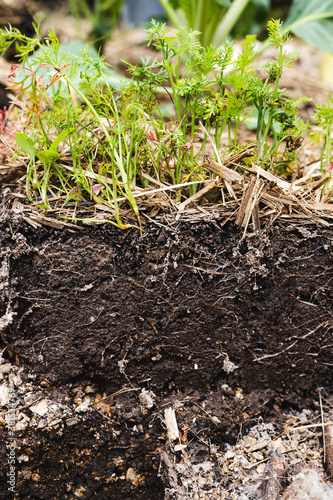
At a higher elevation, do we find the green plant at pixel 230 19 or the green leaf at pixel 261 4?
the green leaf at pixel 261 4

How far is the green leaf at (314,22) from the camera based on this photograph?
5.99 ft

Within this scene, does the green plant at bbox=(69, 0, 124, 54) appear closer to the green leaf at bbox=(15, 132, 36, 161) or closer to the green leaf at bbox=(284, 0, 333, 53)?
the green leaf at bbox=(284, 0, 333, 53)

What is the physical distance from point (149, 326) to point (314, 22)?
2.08 m

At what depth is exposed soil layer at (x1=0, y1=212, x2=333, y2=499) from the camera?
92cm

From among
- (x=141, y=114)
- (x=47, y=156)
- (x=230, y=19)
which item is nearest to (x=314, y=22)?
(x=230, y=19)

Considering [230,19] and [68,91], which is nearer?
[68,91]

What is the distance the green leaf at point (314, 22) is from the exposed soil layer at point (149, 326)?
1470 mm

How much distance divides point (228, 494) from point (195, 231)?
0.72 m

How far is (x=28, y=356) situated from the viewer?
96 centimetres

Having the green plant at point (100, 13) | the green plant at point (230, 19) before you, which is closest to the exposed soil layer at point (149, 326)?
the green plant at point (230, 19)

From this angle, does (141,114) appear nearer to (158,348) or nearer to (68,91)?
(68,91)

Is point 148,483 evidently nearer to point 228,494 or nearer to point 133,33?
point 228,494

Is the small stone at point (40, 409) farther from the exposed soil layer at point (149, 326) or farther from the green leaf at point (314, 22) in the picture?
the green leaf at point (314, 22)

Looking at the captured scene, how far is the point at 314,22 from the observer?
195cm
